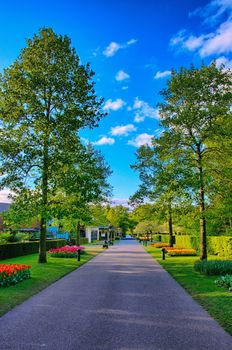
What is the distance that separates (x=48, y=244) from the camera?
3262 centimetres

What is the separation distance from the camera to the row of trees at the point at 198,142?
17.8 meters

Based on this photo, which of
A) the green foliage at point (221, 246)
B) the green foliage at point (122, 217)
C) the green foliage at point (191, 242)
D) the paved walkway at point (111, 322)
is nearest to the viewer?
the paved walkway at point (111, 322)

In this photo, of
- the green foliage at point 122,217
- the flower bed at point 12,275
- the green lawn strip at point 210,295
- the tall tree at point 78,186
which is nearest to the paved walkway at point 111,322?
the green lawn strip at point 210,295

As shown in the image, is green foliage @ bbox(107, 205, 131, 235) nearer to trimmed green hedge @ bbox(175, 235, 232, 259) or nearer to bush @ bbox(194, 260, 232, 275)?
trimmed green hedge @ bbox(175, 235, 232, 259)

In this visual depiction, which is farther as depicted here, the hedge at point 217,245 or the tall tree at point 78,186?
the hedge at point 217,245

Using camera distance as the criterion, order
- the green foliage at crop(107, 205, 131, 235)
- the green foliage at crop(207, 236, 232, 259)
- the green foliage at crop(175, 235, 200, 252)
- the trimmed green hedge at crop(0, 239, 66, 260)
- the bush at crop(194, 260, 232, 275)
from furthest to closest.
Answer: the green foliage at crop(107, 205, 131, 235), the green foliage at crop(175, 235, 200, 252), the green foliage at crop(207, 236, 232, 259), the trimmed green hedge at crop(0, 239, 66, 260), the bush at crop(194, 260, 232, 275)

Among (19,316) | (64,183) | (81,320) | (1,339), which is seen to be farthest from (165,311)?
(64,183)

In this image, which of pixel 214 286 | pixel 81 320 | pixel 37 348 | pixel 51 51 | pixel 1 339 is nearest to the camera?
pixel 37 348

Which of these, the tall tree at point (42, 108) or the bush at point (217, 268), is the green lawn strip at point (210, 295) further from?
the tall tree at point (42, 108)

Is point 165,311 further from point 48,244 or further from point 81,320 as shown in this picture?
point 48,244

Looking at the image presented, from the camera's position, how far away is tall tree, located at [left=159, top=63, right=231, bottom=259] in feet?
60.6

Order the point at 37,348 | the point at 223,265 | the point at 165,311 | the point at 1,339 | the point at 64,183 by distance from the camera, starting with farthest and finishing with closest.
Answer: the point at 64,183 < the point at 223,265 < the point at 165,311 < the point at 1,339 < the point at 37,348

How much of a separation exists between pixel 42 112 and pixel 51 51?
3.51m

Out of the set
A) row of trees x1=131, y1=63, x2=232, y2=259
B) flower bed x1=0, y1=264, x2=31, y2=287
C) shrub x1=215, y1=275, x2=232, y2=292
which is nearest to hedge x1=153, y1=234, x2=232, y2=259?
row of trees x1=131, y1=63, x2=232, y2=259
